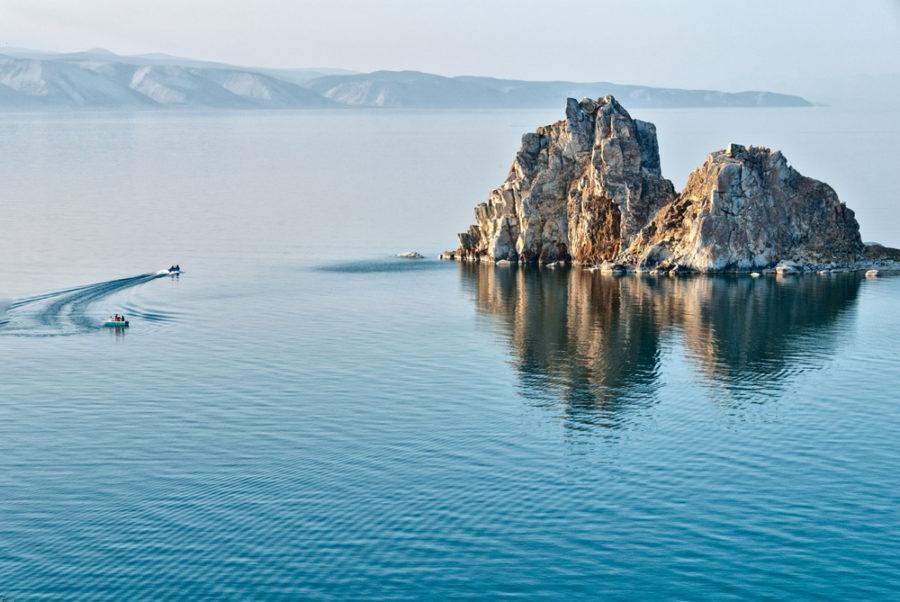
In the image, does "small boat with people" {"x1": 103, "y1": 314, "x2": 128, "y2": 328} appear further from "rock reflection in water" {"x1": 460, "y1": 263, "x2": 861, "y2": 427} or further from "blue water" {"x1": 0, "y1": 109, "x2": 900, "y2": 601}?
"rock reflection in water" {"x1": 460, "y1": 263, "x2": 861, "y2": 427}

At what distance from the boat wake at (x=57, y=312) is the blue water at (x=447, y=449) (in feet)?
1.95

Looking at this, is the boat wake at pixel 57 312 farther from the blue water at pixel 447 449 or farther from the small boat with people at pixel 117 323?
the small boat with people at pixel 117 323

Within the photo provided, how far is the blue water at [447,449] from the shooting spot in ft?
265

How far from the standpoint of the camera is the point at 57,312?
16675cm

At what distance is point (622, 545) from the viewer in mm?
84625

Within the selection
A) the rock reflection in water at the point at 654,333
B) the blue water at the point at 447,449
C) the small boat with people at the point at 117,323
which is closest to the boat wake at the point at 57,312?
the blue water at the point at 447,449

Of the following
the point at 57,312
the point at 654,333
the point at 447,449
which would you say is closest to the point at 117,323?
the point at 57,312

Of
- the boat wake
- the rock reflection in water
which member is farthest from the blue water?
the rock reflection in water

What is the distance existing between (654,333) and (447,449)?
60193mm

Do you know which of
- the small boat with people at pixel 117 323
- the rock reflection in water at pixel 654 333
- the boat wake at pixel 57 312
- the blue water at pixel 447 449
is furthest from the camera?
the small boat with people at pixel 117 323

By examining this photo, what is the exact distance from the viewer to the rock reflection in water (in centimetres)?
12900

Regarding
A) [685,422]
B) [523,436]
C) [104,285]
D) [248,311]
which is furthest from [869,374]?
[104,285]

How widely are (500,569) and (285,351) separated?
71.0m

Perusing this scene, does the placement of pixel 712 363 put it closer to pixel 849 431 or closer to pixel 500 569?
pixel 849 431
